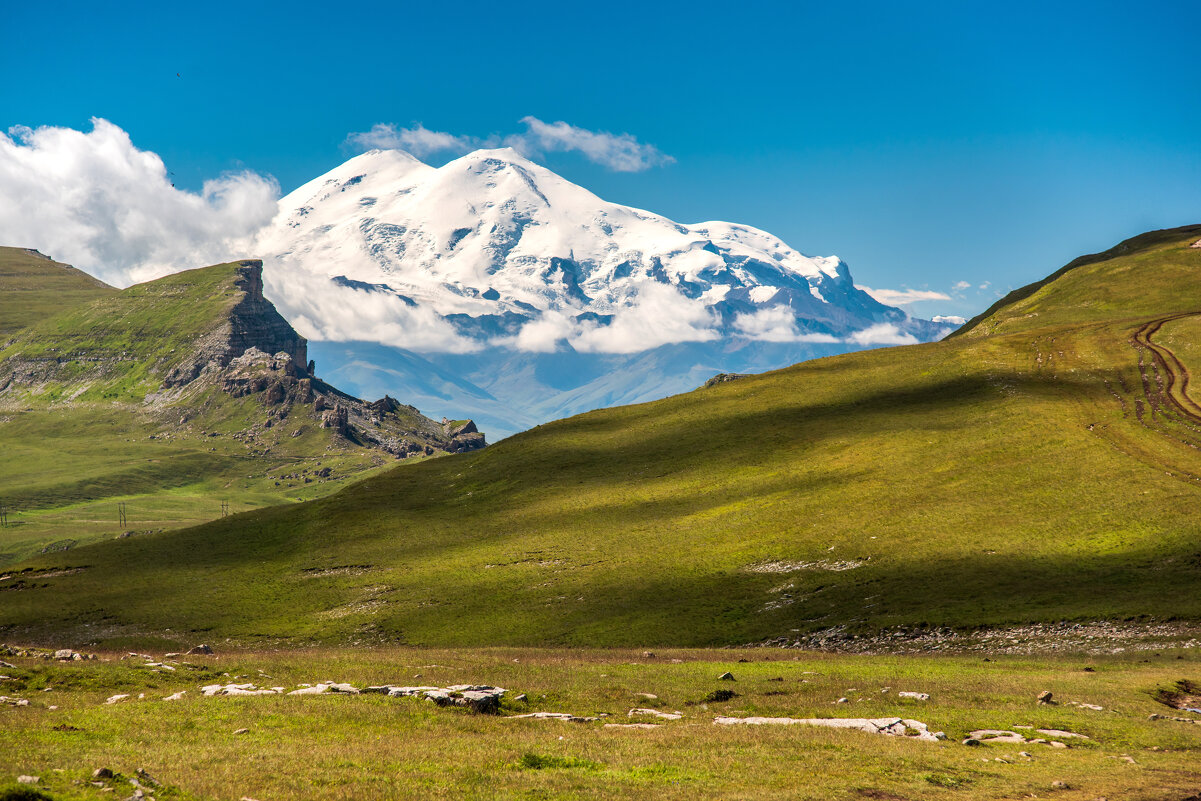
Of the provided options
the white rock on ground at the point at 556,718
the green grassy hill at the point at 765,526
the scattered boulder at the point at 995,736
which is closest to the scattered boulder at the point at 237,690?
the white rock on ground at the point at 556,718

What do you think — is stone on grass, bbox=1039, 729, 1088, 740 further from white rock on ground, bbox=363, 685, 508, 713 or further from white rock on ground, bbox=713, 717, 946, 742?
white rock on ground, bbox=363, 685, 508, 713

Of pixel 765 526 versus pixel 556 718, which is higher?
pixel 765 526

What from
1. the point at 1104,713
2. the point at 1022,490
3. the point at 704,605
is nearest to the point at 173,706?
the point at 1104,713

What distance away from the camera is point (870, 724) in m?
34.3

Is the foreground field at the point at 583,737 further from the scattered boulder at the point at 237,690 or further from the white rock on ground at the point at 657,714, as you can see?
the scattered boulder at the point at 237,690

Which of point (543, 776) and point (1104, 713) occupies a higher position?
point (543, 776)

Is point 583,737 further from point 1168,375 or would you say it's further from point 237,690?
point 1168,375

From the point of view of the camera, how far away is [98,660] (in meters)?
44.2

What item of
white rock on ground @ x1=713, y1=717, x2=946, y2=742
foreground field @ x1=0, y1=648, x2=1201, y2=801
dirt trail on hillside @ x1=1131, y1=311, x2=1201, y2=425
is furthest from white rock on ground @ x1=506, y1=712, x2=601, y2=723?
dirt trail on hillside @ x1=1131, y1=311, x2=1201, y2=425

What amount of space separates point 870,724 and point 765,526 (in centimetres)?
6043

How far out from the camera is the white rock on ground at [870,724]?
3328cm

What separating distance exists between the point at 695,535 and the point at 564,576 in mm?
16845

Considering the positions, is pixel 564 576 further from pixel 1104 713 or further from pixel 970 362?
pixel 970 362

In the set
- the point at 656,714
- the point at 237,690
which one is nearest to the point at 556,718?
the point at 656,714
